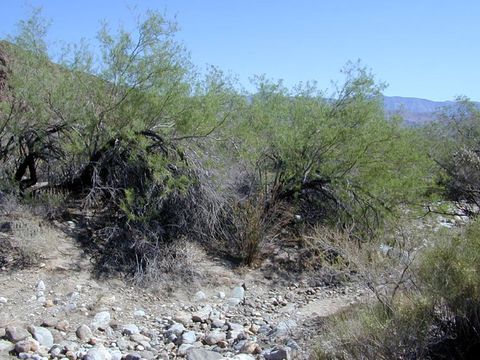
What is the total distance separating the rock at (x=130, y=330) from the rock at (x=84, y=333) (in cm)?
43

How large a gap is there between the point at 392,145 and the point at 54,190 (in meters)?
5.95

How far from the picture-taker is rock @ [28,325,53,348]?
5911 mm

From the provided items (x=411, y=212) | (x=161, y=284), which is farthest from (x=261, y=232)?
(x=411, y=212)

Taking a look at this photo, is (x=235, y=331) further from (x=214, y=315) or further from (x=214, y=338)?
(x=214, y=315)

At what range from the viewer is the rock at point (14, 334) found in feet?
19.2

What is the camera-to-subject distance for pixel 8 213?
8234 millimetres

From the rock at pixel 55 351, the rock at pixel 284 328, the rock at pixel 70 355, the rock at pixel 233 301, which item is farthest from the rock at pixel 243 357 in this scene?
the rock at pixel 233 301

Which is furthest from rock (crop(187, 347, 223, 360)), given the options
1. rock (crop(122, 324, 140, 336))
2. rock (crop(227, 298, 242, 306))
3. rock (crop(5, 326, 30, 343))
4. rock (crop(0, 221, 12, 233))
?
rock (crop(0, 221, 12, 233))

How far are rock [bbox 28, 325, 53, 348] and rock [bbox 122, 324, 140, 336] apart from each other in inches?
34.8

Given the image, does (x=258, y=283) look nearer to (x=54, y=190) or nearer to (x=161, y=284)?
(x=161, y=284)

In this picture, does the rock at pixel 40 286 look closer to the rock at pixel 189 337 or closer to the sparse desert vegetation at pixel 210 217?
the sparse desert vegetation at pixel 210 217

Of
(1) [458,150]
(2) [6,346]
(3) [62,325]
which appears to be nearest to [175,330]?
(3) [62,325]

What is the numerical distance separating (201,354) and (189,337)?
0.66 m

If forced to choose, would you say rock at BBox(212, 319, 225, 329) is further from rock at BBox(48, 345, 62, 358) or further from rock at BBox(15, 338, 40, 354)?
rock at BBox(15, 338, 40, 354)
